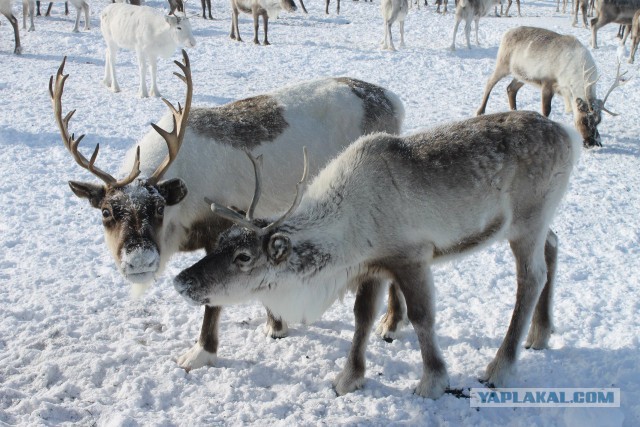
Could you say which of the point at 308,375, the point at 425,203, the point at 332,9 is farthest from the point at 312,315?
the point at 332,9

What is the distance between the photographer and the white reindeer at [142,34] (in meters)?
9.68

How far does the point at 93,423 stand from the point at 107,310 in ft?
4.00

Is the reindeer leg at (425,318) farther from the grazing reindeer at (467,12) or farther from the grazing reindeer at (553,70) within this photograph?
the grazing reindeer at (467,12)

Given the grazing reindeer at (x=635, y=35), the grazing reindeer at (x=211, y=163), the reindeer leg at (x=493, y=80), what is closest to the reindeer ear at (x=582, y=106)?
the reindeer leg at (x=493, y=80)

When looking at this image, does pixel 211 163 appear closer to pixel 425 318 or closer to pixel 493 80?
pixel 425 318

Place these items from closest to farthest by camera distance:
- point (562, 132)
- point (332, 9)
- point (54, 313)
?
1. point (562, 132)
2. point (54, 313)
3. point (332, 9)

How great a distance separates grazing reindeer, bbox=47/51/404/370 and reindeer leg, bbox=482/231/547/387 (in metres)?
0.76

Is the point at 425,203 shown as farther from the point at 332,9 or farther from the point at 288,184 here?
the point at 332,9

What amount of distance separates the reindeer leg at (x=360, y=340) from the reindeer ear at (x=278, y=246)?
0.60 metres

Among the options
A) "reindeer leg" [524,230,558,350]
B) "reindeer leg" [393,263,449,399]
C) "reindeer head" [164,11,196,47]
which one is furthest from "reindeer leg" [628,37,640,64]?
"reindeer leg" [393,263,449,399]

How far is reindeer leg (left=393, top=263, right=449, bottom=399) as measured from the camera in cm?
330

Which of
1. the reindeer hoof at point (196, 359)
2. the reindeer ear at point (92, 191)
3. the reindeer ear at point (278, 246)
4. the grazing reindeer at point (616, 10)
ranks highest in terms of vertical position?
the grazing reindeer at point (616, 10)

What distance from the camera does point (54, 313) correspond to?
4148 mm

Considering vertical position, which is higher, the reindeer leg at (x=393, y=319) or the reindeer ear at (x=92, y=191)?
the reindeer ear at (x=92, y=191)
